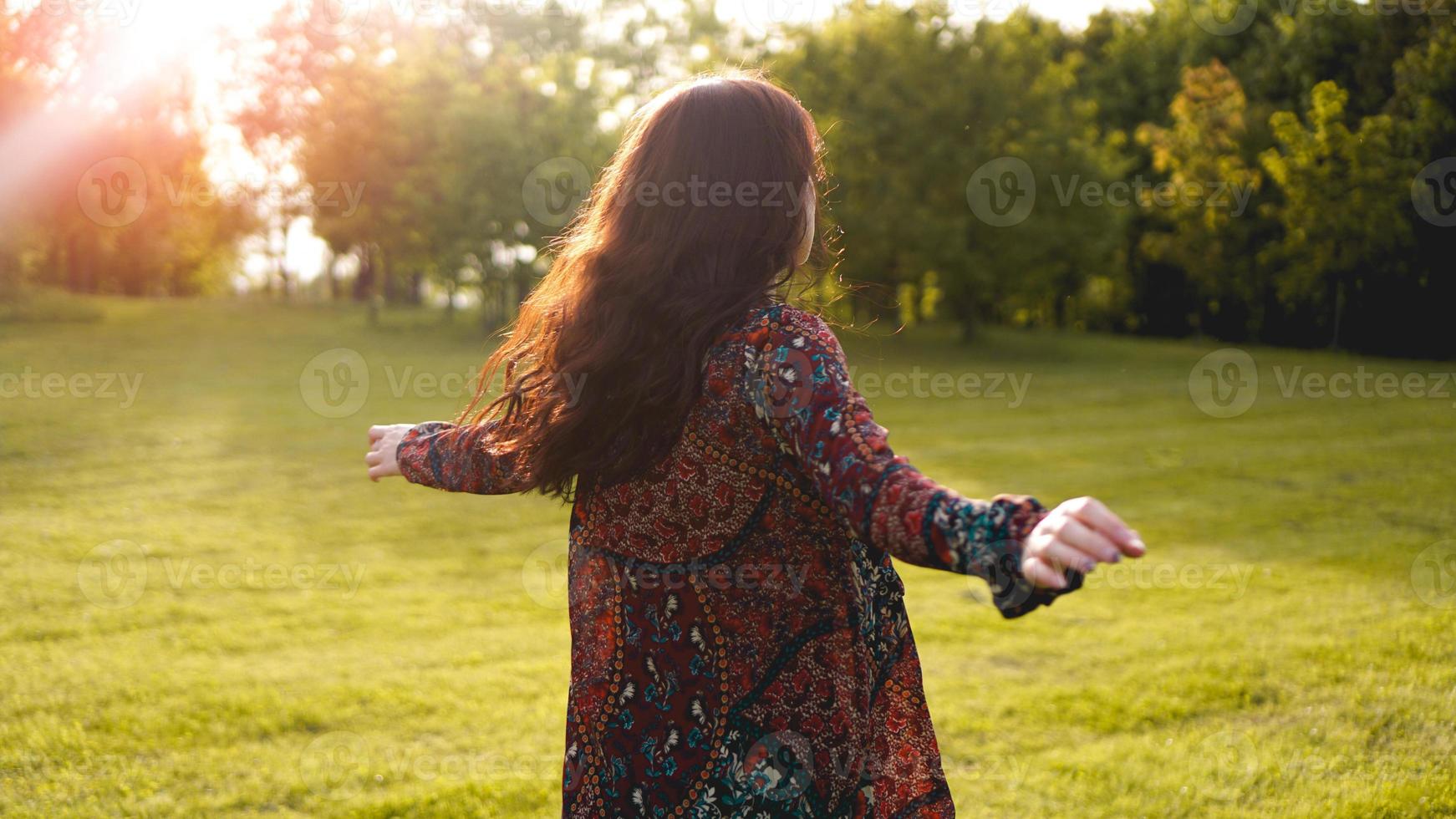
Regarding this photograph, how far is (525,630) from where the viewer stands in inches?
258

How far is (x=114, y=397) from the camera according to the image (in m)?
15.7

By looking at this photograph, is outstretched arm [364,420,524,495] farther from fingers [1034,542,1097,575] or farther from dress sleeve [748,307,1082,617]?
fingers [1034,542,1097,575]

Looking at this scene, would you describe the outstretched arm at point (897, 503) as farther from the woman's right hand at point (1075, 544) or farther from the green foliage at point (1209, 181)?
the green foliage at point (1209, 181)

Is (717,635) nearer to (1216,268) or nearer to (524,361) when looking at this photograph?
A: (524,361)

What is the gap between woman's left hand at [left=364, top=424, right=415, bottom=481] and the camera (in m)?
2.12

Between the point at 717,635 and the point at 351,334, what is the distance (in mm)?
26934

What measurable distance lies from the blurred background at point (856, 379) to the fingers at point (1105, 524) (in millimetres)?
957

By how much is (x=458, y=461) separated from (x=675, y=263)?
1.87 ft

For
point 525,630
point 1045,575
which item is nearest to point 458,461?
point 1045,575

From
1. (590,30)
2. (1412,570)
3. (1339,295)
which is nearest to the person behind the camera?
(1412,570)

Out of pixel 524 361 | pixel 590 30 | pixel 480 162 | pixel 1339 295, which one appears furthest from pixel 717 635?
pixel 590 30

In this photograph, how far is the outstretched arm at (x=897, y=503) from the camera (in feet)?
4.38

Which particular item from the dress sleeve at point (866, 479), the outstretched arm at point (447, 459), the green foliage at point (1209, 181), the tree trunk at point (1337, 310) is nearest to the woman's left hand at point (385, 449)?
the outstretched arm at point (447, 459)

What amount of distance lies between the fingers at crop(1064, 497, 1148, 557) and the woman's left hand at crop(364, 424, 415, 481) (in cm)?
130
